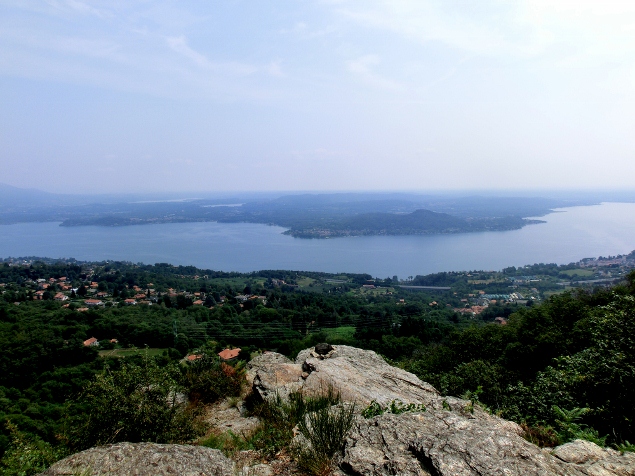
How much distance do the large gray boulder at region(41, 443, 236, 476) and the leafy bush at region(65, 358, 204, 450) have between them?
66 centimetres

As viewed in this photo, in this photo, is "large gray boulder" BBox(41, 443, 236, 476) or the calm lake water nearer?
"large gray boulder" BBox(41, 443, 236, 476)

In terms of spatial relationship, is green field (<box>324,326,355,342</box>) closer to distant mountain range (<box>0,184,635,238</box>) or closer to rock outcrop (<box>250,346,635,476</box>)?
rock outcrop (<box>250,346,635,476</box>)

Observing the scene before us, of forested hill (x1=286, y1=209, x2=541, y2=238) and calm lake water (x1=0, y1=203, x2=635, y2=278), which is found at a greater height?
forested hill (x1=286, y1=209, x2=541, y2=238)

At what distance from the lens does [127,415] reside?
393 cm

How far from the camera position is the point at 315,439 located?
3238mm

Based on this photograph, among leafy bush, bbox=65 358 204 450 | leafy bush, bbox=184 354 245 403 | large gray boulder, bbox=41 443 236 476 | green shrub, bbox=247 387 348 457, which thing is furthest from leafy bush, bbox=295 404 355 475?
leafy bush, bbox=184 354 245 403

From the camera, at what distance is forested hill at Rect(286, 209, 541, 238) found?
110 m

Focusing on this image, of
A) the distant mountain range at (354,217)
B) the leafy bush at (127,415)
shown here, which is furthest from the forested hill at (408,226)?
the leafy bush at (127,415)

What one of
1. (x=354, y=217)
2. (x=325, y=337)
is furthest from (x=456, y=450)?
(x=354, y=217)

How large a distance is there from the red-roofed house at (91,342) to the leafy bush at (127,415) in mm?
18835

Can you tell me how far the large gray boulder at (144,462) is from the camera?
2.93m

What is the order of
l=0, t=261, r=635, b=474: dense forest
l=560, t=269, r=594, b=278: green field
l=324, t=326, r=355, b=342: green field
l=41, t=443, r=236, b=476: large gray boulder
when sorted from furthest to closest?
l=560, t=269, r=594, b=278: green field < l=324, t=326, r=355, b=342: green field < l=0, t=261, r=635, b=474: dense forest < l=41, t=443, r=236, b=476: large gray boulder

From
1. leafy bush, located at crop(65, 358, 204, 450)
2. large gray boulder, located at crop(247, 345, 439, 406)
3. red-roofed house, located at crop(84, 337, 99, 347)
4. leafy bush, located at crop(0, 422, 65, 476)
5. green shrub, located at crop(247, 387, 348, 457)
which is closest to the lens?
leafy bush, located at crop(0, 422, 65, 476)

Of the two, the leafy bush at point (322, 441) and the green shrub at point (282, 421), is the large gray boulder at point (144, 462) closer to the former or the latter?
the green shrub at point (282, 421)
